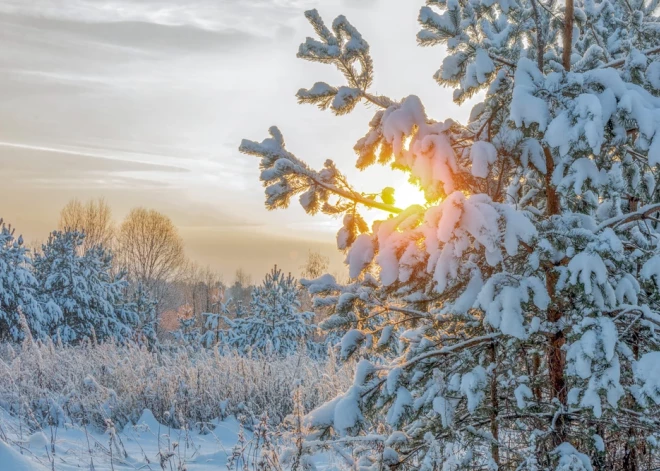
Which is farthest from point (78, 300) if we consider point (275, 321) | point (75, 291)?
point (275, 321)

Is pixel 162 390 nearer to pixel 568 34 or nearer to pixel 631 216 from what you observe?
pixel 631 216

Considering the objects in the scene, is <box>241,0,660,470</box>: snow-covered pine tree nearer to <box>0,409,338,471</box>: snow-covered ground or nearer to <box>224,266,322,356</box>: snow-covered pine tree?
<box>0,409,338,471</box>: snow-covered ground

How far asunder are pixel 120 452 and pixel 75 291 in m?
14.6

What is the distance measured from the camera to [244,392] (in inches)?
266

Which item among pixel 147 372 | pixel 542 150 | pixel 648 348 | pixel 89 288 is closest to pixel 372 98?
pixel 542 150

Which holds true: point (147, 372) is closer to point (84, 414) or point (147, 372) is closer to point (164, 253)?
point (84, 414)

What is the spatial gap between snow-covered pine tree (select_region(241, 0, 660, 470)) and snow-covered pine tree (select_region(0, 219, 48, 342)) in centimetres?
1496

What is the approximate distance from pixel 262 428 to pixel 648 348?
204cm

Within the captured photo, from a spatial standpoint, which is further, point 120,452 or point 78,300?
point 78,300

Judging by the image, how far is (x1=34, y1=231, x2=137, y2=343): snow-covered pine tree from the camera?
55.2 ft

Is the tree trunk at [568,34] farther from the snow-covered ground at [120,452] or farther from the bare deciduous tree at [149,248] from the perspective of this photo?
the bare deciduous tree at [149,248]

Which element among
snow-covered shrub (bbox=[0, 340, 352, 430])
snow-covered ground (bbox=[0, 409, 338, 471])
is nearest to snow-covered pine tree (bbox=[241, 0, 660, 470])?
snow-covered ground (bbox=[0, 409, 338, 471])

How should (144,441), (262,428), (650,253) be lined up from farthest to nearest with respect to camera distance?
1. (144,441)
2. (262,428)
3. (650,253)

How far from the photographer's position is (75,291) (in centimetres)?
1711
